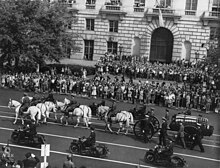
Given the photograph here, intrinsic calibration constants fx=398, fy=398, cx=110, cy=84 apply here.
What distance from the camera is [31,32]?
39.4 metres

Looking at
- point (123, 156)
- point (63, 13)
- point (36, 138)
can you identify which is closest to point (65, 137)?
point (36, 138)

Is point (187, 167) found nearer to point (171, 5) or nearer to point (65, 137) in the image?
point (65, 137)

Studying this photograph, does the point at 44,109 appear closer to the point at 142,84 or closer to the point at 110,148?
the point at 110,148

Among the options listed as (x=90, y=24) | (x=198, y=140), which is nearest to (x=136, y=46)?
(x=90, y=24)

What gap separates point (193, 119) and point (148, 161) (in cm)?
483

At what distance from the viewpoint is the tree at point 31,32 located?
38562 millimetres

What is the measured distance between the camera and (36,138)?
19.4m

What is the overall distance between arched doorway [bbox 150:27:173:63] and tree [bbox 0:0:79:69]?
12887 mm

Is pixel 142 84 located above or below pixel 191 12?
below

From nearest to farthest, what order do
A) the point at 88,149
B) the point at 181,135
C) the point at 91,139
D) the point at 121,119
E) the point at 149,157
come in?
1. the point at 149,157
2. the point at 91,139
3. the point at 88,149
4. the point at 181,135
5. the point at 121,119

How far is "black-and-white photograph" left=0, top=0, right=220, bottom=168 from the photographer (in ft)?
62.2

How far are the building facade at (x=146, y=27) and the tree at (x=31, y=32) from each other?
647 cm

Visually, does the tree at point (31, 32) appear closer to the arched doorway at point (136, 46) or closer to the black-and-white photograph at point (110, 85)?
the black-and-white photograph at point (110, 85)

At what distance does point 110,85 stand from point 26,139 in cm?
1429
